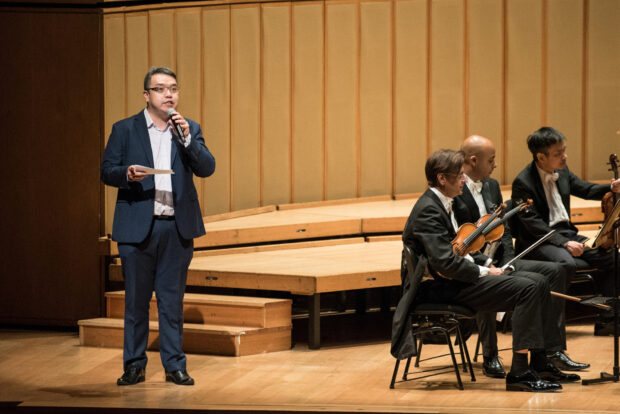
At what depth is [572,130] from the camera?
631cm

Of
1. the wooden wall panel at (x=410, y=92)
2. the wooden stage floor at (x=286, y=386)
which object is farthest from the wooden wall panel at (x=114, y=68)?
the wooden wall panel at (x=410, y=92)

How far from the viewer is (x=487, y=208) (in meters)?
4.20

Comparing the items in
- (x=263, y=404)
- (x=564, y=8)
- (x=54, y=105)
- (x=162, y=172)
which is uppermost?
(x=564, y=8)

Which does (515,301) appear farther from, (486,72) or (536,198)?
(486,72)

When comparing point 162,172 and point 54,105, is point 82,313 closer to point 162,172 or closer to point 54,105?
point 54,105

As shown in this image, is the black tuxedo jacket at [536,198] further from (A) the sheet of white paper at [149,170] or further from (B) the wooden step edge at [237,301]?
(A) the sheet of white paper at [149,170]

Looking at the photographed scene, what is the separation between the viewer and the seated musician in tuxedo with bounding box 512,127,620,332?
449cm

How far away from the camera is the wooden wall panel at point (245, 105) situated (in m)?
6.12

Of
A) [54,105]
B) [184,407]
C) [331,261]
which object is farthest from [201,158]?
[54,105]

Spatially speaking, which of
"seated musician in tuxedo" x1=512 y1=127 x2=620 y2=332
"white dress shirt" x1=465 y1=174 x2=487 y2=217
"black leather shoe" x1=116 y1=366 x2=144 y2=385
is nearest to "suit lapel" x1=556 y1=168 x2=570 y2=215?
"seated musician in tuxedo" x1=512 y1=127 x2=620 y2=332

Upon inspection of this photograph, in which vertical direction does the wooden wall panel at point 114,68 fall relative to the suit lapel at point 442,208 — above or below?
above

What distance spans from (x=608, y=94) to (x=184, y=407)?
155 inches

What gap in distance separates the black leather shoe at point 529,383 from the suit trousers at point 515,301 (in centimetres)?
11

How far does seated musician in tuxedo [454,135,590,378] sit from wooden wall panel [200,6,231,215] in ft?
7.33
